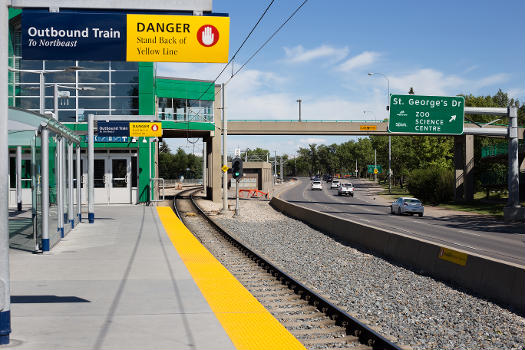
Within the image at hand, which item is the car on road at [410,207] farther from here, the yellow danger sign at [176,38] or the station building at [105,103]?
the yellow danger sign at [176,38]

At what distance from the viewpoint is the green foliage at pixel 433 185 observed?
52250mm

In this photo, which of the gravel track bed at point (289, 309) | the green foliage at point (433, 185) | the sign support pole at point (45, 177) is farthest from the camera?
the green foliage at point (433, 185)

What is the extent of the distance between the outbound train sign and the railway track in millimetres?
4852

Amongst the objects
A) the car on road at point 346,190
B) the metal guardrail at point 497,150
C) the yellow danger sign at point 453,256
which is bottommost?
the car on road at point 346,190

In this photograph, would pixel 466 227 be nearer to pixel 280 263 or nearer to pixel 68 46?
pixel 280 263

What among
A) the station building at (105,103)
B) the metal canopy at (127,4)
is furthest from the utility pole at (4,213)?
the station building at (105,103)

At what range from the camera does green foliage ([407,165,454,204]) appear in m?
52.2

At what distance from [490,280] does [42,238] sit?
1125cm

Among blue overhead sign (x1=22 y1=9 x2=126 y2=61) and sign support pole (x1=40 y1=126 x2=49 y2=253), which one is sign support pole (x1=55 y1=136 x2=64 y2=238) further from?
blue overhead sign (x1=22 y1=9 x2=126 y2=61)

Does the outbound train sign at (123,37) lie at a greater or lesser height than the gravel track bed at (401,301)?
greater

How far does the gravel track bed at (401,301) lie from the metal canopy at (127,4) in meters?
6.33

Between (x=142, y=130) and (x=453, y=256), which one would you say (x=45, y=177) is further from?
(x=142, y=130)

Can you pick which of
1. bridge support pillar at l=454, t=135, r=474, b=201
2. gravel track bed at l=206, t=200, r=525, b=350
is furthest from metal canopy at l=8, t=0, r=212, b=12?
bridge support pillar at l=454, t=135, r=474, b=201

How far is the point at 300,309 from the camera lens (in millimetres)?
9609
